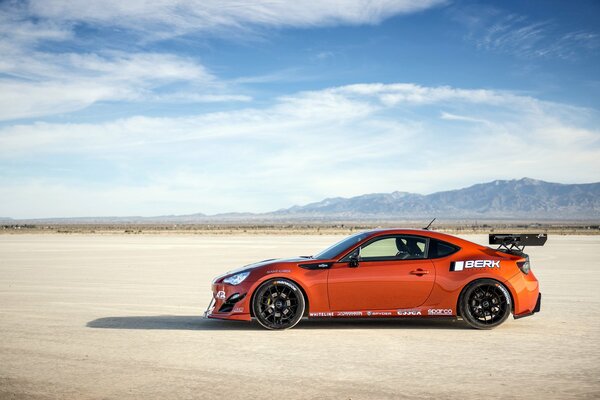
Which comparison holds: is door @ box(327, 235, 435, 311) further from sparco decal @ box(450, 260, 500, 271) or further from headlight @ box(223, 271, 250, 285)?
headlight @ box(223, 271, 250, 285)

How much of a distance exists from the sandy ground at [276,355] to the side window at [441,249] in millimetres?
1095

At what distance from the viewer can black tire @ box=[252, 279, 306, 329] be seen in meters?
9.30

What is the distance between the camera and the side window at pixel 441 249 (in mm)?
9594

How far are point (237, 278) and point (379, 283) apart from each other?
2.02 meters

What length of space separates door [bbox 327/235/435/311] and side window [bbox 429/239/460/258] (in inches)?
7.3

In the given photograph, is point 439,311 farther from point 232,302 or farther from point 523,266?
point 232,302

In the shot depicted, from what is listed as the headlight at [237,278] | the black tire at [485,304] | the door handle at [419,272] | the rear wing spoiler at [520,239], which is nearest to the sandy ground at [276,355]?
the black tire at [485,304]

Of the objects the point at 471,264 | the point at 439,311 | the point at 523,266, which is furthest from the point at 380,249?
the point at 523,266

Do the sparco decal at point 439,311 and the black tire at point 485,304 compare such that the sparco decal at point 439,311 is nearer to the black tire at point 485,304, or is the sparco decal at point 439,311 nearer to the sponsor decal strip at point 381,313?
the sponsor decal strip at point 381,313

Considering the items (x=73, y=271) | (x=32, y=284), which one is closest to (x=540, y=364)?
(x=32, y=284)

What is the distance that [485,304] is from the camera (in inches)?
374

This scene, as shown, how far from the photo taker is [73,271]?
20297mm

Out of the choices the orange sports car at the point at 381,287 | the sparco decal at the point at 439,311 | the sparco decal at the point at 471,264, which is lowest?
the sparco decal at the point at 439,311

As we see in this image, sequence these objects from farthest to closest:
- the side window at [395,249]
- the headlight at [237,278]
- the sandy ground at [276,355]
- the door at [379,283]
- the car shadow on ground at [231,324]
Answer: the car shadow on ground at [231,324] → the side window at [395,249] → the headlight at [237,278] → the door at [379,283] → the sandy ground at [276,355]
